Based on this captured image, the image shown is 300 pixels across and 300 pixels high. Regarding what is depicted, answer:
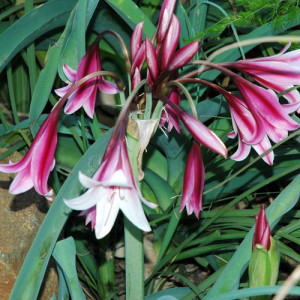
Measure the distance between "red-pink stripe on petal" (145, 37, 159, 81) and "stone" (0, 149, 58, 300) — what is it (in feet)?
1.90

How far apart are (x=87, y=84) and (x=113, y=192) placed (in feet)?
0.89

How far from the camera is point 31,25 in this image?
1.37 meters

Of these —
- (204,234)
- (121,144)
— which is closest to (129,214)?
(121,144)

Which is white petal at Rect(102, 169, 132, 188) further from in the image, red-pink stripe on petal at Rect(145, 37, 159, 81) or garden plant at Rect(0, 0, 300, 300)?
red-pink stripe on petal at Rect(145, 37, 159, 81)

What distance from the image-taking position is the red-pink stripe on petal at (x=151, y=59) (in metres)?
0.91

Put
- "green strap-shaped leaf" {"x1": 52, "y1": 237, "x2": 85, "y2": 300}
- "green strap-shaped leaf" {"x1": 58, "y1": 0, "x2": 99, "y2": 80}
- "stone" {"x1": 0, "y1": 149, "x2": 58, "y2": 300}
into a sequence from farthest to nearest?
"stone" {"x1": 0, "y1": 149, "x2": 58, "y2": 300}
"green strap-shaped leaf" {"x1": 58, "y1": 0, "x2": 99, "y2": 80}
"green strap-shaped leaf" {"x1": 52, "y1": 237, "x2": 85, "y2": 300}

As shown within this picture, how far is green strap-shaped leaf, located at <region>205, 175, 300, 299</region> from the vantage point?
0.94 meters

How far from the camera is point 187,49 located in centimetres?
90

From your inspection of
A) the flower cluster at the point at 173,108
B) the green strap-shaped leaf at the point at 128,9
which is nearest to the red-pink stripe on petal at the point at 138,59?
the flower cluster at the point at 173,108

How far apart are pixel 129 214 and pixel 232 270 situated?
0.21m

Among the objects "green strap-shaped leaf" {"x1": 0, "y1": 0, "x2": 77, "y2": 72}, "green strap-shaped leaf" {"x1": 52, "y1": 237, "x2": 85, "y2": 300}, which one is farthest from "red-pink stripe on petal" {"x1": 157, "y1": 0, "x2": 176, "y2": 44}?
"green strap-shaped leaf" {"x1": 0, "y1": 0, "x2": 77, "y2": 72}

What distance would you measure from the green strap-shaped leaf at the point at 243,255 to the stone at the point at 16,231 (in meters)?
0.49

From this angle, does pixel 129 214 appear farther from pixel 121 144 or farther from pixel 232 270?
pixel 232 270

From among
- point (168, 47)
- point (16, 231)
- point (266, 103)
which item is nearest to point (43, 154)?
point (168, 47)
